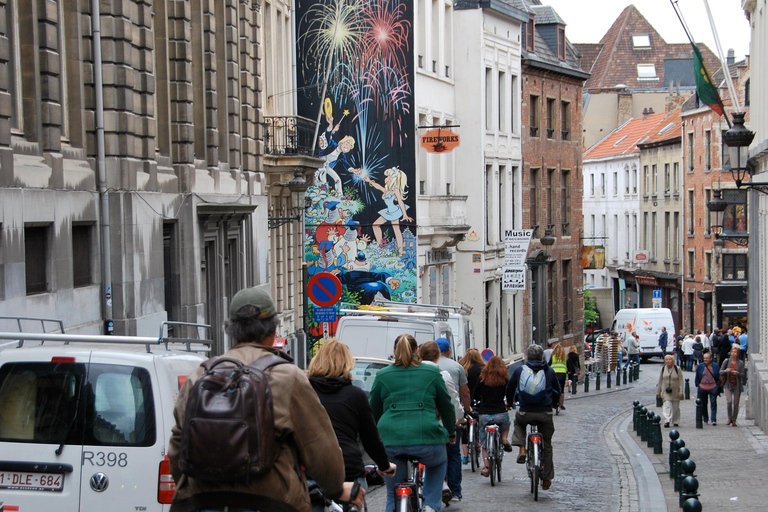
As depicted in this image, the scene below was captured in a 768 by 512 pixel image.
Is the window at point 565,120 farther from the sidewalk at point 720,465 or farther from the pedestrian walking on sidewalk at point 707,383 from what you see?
the pedestrian walking on sidewalk at point 707,383

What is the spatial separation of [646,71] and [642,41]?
2715 millimetres

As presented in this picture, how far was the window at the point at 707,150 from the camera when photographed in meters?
64.9

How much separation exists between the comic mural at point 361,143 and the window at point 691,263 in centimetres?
3775

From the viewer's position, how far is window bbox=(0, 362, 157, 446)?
7.04 m

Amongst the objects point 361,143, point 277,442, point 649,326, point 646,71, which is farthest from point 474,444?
point 646,71

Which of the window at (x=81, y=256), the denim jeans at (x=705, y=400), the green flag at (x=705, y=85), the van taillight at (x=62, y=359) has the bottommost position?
the denim jeans at (x=705, y=400)

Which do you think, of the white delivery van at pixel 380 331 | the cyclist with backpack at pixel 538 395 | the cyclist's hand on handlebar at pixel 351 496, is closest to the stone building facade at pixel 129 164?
the white delivery van at pixel 380 331

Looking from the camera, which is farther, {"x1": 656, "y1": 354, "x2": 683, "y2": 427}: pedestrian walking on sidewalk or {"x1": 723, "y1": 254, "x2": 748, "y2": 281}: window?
{"x1": 723, "y1": 254, "x2": 748, "y2": 281}: window

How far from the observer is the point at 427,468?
9.51m

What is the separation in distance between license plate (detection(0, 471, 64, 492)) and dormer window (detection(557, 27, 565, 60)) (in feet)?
141

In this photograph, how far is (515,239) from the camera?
35.8m

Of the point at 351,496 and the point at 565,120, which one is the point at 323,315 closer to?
the point at 351,496

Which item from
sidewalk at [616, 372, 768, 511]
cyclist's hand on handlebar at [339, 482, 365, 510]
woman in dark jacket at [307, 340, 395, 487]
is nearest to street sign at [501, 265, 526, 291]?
sidewalk at [616, 372, 768, 511]

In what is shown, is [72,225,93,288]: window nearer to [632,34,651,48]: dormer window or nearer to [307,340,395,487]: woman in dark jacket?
[307,340,395,487]: woman in dark jacket
